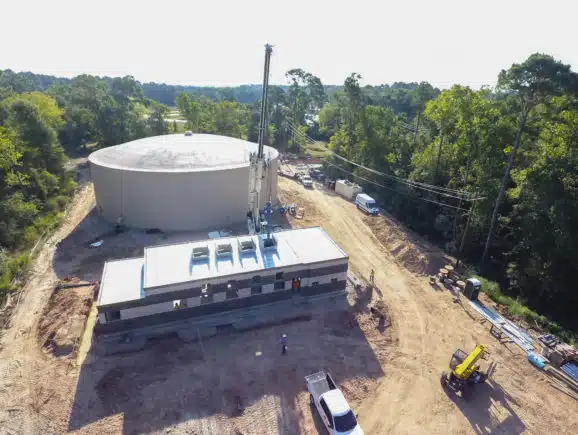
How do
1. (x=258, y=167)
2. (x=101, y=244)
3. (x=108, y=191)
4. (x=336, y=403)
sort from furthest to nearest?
(x=108, y=191)
(x=101, y=244)
(x=258, y=167)
(x=336, y=403)

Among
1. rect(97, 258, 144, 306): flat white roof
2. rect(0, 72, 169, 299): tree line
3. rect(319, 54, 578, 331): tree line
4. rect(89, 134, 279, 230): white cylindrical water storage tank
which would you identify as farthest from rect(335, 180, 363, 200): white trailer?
rect(0, 72, 169, 299): tree line

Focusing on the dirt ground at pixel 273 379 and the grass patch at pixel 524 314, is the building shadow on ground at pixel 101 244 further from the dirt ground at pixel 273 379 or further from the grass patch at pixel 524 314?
the grass patch at pixel 524 314

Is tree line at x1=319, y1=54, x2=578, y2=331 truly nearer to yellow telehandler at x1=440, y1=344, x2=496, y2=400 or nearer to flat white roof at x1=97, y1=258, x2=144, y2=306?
yellow telehandler at x1=440, y1=344, x2=496, y2=400

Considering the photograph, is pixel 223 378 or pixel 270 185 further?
pixel 270 185

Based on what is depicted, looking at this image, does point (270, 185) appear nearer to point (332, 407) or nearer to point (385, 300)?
point (385, 300)

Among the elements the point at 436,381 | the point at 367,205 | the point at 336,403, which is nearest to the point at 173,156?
the point at 367,205

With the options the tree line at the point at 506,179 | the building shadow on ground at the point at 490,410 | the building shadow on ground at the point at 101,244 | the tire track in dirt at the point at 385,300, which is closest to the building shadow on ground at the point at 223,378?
the tire track in dirt at the point at 385,300

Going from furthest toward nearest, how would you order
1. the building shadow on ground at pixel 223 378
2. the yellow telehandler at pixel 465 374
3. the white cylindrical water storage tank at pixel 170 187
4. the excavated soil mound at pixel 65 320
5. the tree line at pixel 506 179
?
the white cylindrical water storage tank at pixel 170 187
the tree line at pixel 506 179
the excavated soil mound at pixel 65 320
the yellow telehandler at pixel 465 374
the building shadow on ground at pixel 223 378

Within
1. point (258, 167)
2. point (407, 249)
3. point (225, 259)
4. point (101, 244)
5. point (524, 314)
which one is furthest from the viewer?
point (407, 249)
